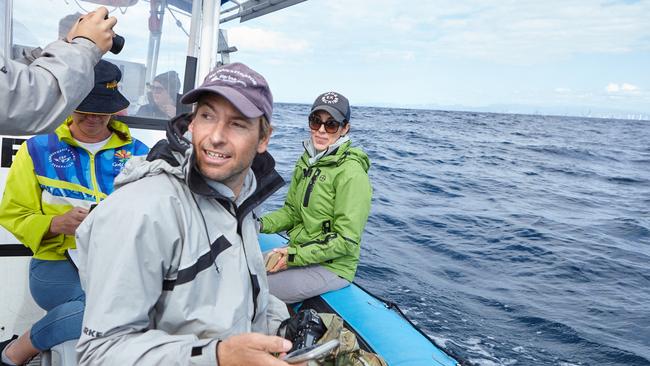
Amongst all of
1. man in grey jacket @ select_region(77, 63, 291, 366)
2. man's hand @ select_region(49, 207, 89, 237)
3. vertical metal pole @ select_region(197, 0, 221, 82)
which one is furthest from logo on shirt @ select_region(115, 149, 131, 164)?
man in grey jacket @ select_region(77, 63, 291, 366)

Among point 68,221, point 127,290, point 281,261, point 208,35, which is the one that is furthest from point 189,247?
point 208,35

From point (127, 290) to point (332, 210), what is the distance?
243cm

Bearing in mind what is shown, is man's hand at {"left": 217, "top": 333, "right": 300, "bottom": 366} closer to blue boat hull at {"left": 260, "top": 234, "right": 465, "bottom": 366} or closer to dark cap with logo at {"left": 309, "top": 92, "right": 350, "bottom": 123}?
blue boat hull at {"left": 260, "top": 234, "right": 465, "bottom": 366}

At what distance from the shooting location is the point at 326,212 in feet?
11.8

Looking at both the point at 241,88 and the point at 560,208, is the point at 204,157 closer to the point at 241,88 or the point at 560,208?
the point at 241,88

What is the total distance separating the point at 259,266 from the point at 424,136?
84.6ft

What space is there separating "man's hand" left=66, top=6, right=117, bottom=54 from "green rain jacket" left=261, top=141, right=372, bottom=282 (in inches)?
82.6

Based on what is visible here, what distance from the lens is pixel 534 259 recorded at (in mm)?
7406

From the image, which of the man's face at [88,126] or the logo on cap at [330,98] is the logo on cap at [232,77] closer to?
the man's face at [88,126]

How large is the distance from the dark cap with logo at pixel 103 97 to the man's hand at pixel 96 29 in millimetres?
858

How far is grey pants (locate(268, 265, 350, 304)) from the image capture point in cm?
349

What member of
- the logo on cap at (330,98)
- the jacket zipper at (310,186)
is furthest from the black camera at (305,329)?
the logo on cap at (330,98)

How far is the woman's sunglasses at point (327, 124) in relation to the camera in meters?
3.62

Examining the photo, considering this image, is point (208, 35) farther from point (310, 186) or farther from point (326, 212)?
point (326, 212)
